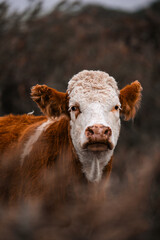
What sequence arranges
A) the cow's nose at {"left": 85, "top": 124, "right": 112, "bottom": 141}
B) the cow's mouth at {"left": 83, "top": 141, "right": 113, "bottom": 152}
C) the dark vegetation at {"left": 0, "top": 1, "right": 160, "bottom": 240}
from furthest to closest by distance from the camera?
the dark vegetation at {"left": 0, "top": 1, "right": 160, "bottom": 240} < the cow's mouth at {"left": 83, "top": 141, "right": 113, "bottom": 152} < the cow's nose at {"left": 85, "top": 124, "right": 112, "bottom": 141}

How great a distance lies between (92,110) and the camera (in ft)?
8.09

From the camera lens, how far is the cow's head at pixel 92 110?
2307mm

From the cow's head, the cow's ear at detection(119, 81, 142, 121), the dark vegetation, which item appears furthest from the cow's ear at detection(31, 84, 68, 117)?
the dark vegetation

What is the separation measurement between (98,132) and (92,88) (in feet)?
2.30

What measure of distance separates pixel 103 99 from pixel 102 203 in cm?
186

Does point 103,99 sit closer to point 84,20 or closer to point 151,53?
point 151,53

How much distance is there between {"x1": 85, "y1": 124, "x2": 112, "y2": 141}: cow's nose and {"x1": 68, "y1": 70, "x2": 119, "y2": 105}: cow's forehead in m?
0.45

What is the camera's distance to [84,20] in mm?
15172

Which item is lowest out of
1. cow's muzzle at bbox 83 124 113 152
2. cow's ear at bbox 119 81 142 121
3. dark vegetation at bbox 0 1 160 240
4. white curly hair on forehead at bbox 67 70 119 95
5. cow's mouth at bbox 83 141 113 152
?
cow's mouth at bbox 83 141 113 152

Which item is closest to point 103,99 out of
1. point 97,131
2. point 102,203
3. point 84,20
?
point 97,131

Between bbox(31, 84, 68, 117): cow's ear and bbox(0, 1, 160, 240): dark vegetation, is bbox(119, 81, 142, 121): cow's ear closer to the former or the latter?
bbox(31, 84, 68, 117): cow's ear

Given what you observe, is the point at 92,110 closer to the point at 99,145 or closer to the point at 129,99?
the point at 99,145

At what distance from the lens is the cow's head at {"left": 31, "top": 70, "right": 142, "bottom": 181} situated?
7.57ft

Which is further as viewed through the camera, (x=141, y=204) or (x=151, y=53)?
(x=151, y=53)
